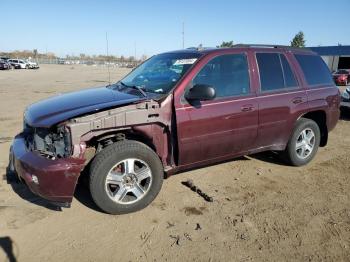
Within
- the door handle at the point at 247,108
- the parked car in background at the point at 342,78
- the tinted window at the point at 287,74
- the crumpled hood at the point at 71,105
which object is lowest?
the parked car in background at the point at 342,78

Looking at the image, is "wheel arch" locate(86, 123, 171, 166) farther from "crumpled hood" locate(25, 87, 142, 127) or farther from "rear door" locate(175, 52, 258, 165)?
"crumpled hood" locate(25, 87, 142, 127)

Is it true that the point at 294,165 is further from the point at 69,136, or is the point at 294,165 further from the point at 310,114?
the point at 69,136

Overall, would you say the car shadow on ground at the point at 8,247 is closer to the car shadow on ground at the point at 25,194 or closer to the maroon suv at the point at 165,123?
the maroon suv at the point at 165,123

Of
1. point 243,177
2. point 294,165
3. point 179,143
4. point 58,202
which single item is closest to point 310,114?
point 294,165

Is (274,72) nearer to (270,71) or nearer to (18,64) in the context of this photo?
(270,71)

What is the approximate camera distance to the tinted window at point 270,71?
5.04m

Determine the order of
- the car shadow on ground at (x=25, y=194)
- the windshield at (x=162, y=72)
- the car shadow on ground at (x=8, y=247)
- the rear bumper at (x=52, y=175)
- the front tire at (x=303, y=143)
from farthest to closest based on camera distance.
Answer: the front tire at (x=303, y=143) → the windshield at (x=162, y=72) → the car shadow on ground at (x=25, y=194) → the rear bumper at (x=52, y=175) → the car shadow on ground at (x=8, y=247)

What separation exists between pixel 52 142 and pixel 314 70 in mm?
4301

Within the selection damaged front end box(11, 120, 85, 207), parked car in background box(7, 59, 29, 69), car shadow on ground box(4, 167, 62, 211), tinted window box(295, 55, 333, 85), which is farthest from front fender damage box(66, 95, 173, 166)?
parked car in background box(7, 59, 29, 69)

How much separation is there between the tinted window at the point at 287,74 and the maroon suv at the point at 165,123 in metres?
0.02

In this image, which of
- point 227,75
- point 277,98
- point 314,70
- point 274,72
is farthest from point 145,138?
point 314,70

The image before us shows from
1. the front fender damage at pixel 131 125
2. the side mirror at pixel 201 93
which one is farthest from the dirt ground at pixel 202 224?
the side mirror at pixel 201 93

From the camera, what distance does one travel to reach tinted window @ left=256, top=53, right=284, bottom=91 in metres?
5.04

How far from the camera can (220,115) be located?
451cm
